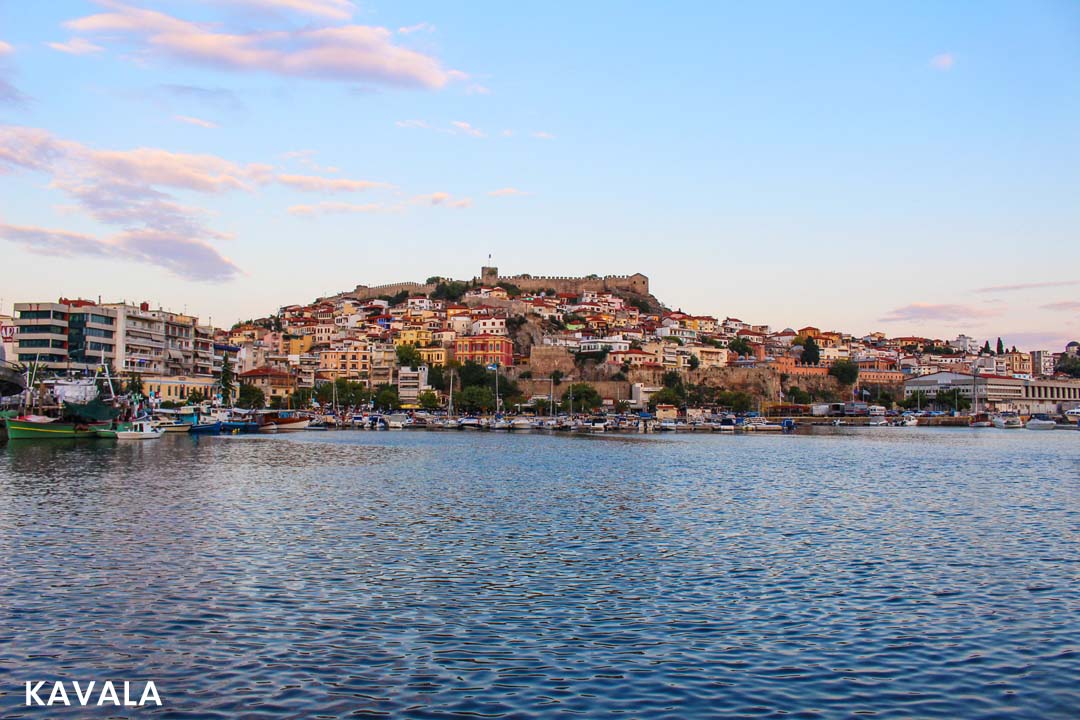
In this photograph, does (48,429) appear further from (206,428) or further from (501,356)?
(501,356)

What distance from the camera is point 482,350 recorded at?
122 m

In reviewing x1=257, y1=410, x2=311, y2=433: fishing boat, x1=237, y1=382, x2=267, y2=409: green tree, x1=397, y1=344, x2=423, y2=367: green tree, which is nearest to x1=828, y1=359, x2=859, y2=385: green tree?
x1=397, y1=344, x2=423, y2=367: green tree

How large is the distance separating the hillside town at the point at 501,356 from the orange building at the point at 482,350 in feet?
0.75

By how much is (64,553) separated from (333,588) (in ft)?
19.8

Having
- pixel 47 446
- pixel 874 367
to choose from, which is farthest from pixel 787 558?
pixel 874 367

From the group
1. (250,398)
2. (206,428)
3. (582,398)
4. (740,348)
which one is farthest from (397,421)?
(740,348)

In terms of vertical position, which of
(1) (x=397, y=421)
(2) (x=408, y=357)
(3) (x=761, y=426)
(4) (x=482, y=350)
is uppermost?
(4) (x=482, y=350)

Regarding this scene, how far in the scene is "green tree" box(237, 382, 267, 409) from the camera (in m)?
102

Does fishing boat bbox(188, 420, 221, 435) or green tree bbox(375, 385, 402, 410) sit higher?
green tree bbox(375, 385, 402, 410)

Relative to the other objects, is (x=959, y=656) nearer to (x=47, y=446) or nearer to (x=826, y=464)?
(x=826, y=464)

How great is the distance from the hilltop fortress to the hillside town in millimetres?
326

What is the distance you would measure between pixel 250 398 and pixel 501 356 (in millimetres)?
33795

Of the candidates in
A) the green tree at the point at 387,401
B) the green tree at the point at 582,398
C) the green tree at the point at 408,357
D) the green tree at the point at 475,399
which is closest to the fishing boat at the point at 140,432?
the green tree at the point at 387,401

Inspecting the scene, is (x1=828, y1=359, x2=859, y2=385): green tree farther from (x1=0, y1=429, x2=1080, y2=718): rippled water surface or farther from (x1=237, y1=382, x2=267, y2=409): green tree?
(x1=0, y1=429, x2=1080, y2=718): rippled water surface
